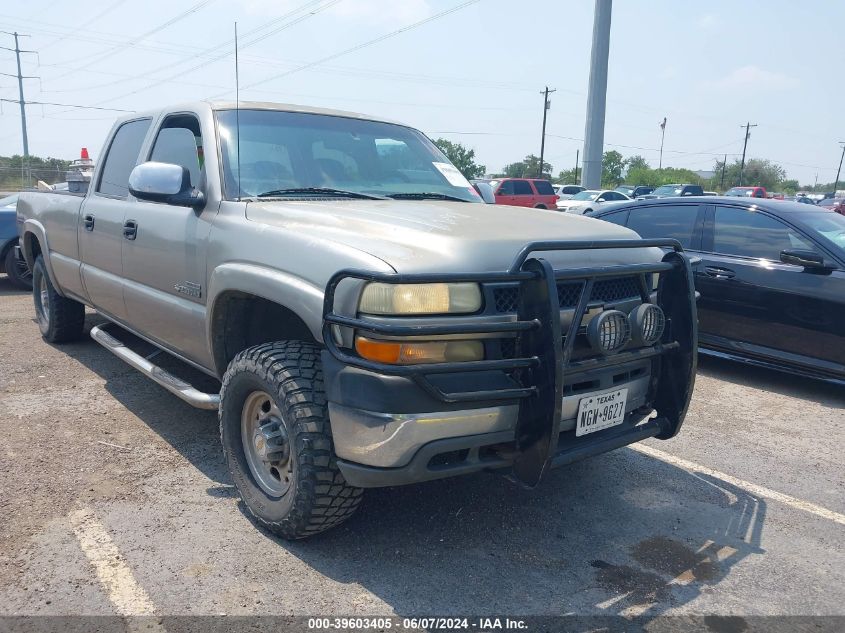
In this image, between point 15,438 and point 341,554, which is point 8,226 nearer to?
point 15,438

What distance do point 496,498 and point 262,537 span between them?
45.9 inches

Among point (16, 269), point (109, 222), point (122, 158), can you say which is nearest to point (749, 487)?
point (109, 222)

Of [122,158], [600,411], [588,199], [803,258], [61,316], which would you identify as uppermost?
[122,158]

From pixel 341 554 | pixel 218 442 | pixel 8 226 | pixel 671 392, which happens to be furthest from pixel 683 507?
pixel 8 226

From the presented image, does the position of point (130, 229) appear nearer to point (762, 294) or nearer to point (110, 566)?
point (110, 566)

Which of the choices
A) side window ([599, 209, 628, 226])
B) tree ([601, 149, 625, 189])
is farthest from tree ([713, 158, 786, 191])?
side window ([599, 209, 628, 226])

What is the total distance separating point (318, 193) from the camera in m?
3.65

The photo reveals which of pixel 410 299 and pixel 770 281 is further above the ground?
pixel 410 299

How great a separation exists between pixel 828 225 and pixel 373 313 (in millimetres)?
4868

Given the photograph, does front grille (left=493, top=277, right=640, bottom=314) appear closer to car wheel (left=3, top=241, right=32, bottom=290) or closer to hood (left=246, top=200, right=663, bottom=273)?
hood (left=246, top=200, right=663, bottom=273)

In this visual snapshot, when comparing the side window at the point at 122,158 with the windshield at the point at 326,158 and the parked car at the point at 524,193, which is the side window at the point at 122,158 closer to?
the windshield at the point at 326,158

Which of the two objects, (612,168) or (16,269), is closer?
(16,269)

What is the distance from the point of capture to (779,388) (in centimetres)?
576

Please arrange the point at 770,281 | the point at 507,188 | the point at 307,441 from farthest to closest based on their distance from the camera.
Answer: the point at 507,188, the point at 770,281, the point at 307,441
